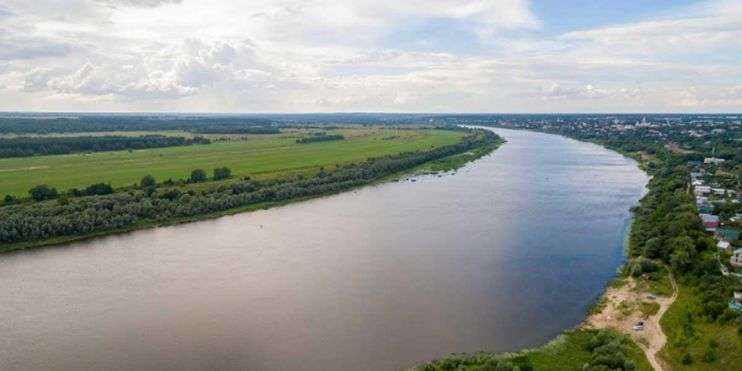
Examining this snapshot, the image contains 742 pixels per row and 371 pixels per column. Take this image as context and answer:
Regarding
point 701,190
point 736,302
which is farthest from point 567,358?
point 701,190

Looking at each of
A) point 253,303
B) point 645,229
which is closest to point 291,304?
point 253,303

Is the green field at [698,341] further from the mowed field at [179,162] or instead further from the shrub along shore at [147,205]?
the mowed field at [179,162]

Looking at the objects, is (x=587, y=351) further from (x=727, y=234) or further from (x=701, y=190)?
(x=701, y=190)

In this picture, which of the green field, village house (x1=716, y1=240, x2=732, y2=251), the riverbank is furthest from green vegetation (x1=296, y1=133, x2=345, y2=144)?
the green field

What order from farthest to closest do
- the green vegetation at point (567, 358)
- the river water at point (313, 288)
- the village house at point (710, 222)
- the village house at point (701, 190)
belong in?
the village house at point (701, 190)
the village house at point (710, 222)
the river water at point (313, 288)
the green vegetation at point (567, 358)

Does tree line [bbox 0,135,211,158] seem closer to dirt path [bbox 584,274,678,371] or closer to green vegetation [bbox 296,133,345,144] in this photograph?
green vegetation [bbox 296,133,345,144]

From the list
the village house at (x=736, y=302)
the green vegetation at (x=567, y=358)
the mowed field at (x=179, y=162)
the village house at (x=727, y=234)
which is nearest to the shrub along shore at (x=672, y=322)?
the green vegetation at (x=567, y=358)

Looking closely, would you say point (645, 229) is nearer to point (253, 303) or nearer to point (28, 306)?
point (253, 303)
